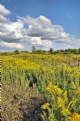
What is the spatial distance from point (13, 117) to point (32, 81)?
344 centimetres

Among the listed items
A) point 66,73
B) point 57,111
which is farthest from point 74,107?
point 66,73

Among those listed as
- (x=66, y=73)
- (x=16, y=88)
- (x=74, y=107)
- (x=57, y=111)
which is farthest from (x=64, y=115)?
(x=66, y=73)

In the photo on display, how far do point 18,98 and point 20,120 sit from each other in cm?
105

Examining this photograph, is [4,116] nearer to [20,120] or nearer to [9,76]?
[20,120]

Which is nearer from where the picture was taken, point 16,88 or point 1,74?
point 16,88

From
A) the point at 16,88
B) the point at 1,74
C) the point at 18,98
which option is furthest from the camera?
the point at 1,74

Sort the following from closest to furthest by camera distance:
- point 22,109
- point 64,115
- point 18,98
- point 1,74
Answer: point 64,115 < point 22,109 < point 18,98 < point 1,74

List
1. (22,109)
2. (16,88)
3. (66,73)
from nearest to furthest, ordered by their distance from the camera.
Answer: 1. (22,109)
2. (16,88)
3. (66,73)

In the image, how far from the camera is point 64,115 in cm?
500

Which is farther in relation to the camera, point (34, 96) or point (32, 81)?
point (32, 81)

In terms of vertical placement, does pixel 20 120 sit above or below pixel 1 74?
below

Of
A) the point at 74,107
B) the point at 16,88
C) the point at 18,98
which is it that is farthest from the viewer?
the point at 16,88

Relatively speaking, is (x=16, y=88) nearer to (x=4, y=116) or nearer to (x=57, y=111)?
(x=4, y=116)

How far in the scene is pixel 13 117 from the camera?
18.8 ft
